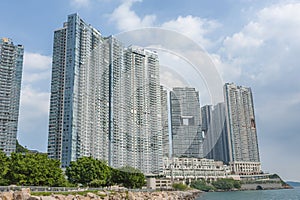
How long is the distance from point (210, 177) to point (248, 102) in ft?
45.0

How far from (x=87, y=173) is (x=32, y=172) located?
4.18m

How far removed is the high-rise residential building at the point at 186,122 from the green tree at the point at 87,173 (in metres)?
13.1

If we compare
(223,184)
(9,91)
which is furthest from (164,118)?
(223,184)

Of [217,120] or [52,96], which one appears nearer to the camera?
[217,120]

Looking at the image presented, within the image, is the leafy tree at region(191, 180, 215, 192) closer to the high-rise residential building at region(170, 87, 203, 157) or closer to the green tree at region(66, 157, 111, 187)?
the green tree at region(66, 157, 111, 187)

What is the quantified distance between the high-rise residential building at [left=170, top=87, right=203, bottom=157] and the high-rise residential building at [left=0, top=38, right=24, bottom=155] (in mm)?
31952

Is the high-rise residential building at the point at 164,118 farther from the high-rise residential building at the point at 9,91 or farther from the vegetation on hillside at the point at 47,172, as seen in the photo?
the high-rise residential building at the point at 9,91

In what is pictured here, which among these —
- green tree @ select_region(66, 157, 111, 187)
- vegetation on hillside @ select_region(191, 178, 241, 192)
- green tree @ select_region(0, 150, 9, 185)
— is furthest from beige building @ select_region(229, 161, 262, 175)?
green tree @ select_region(0, 150, 9, 185)

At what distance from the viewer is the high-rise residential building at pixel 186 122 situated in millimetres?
3924

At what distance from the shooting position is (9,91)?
109 feet

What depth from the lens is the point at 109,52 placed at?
5.62 m

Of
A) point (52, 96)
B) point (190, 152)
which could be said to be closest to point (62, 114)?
point (52, 96)

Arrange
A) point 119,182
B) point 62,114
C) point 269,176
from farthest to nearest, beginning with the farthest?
point 269,176 → point 62,114 → point 119,182

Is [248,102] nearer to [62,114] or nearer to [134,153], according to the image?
[62,114]
